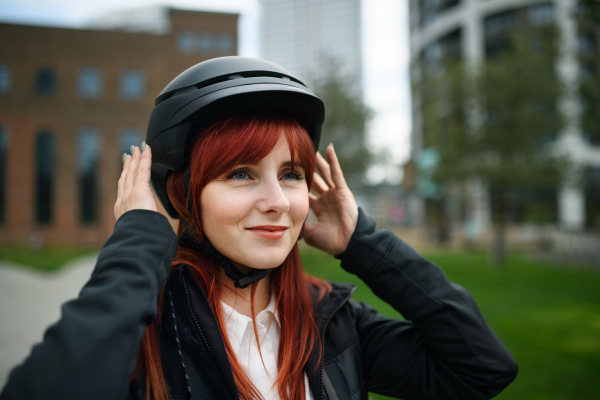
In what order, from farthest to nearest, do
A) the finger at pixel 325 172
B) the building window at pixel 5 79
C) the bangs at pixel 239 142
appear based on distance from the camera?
the building window at pixel 5 79 → the finger at pixel 325 172 → the bangs at pixel 239 142

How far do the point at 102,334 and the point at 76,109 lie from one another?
130 ft

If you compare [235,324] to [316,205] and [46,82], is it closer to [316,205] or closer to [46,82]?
[316,205]

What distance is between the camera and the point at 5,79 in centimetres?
3447

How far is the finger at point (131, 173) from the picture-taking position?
1398mm

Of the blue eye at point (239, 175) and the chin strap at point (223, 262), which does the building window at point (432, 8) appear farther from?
the chin strap at point (223, 262)

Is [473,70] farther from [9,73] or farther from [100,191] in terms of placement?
[9,73]

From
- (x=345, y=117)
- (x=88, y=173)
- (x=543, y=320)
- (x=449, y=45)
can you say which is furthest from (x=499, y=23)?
(x=88, y=173)

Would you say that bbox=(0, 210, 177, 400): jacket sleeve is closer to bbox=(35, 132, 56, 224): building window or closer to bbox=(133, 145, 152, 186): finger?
bbox=(133, 145, 152, 186): finger

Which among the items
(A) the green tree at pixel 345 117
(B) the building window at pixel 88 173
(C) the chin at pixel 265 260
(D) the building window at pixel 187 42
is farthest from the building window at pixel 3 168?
(C) the chin at pixel 265 260

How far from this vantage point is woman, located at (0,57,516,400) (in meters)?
1.35

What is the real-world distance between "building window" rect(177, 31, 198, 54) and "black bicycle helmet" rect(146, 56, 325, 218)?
118ft

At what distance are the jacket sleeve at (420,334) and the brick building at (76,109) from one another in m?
34.9

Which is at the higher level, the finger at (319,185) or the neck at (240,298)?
the finger at (319,185)

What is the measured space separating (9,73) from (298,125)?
41.8 metres
